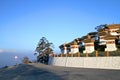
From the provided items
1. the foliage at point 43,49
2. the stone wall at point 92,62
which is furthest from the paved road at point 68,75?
the foliage at point 43,49

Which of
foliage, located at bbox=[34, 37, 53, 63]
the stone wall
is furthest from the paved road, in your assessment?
foliage, located at bbox=[34, 37, 53, 63]

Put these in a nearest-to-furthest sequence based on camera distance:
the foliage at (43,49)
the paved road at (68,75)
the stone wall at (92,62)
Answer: the paved road at (68,75) → the stone wall at (92,62) → the foliage at (43,49)

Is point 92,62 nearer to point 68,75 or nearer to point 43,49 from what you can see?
point 68,75

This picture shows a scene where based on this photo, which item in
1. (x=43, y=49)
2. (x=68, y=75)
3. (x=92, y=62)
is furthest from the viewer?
(x=43, y=49)

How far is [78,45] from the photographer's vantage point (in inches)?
1710

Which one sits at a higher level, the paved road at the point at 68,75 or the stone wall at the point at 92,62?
the stone wall at the point at 92,62

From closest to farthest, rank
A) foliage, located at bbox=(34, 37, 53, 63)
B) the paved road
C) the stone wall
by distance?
the paved road < the stone wall < foliage, located at bbox=(34, 37, 53, 63)

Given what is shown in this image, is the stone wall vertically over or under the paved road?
over

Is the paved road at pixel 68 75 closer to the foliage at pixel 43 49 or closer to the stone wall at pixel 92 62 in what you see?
the stone wall at pixel 92 62

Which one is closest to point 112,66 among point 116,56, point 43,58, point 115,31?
point 116,56

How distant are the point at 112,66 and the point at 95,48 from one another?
1141cm

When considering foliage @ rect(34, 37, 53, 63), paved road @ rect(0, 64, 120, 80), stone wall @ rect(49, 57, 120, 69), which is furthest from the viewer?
foliage @ rect(34, 37, 53, 63)

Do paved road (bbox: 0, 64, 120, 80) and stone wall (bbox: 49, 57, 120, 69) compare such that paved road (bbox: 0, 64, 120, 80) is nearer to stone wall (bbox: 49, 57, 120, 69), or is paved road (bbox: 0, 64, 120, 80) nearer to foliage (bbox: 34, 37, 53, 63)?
stone wall (bbox: 49, 57, 120, 69)

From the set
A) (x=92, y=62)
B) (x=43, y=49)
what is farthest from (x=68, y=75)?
(x=43, y=49)
